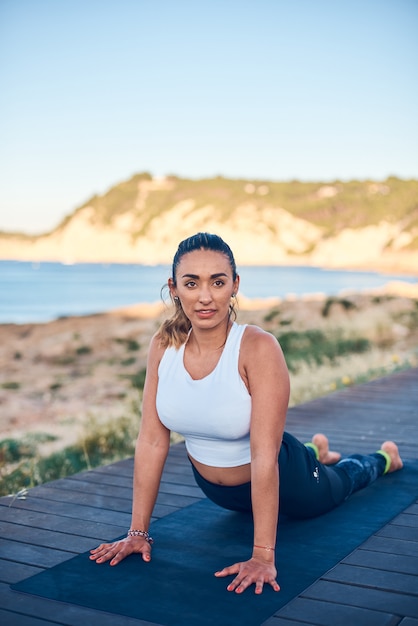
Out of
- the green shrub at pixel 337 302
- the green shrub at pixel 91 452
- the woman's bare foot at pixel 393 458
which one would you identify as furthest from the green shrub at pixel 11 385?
the woman's bare foot at pixel 393 458

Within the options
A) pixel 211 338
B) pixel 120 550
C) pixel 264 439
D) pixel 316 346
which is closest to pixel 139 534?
pixel 120 550

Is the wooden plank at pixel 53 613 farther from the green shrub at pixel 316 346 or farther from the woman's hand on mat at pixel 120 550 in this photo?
the green shrub at pixel 316 346

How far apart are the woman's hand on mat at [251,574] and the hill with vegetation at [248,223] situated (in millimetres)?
81997

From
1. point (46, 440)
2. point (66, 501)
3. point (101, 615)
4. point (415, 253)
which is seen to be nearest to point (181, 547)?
point (101, 615)

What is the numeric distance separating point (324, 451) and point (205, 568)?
1417mm

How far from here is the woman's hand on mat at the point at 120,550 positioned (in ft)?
7.83

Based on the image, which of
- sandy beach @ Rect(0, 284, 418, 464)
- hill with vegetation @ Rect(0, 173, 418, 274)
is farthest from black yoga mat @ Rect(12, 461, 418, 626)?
hill with vegetation @ Rect(0, 173, 418, 274)

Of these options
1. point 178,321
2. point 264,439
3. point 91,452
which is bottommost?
point 91,452

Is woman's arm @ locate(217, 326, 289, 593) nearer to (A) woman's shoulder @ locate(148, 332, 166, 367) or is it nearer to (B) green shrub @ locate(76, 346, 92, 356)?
(A) woman's shoulder @ locate(148, 332, 166, 367)

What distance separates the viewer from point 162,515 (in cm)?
293

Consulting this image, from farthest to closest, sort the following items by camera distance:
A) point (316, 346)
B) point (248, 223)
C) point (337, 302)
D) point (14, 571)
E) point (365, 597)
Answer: point (248, 223), point (337, 302), point (316, 346), point (14, 571), point (365, 597)

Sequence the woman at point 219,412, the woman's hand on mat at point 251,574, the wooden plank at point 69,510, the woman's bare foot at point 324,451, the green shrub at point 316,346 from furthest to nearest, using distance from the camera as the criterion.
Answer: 1. the green shrub at point 316,346
2. the woman's bare foot at point 324,451
3. the wooden plank at point 69,510
4. the woman at point 219,412
5. the woman's hand on mat at point 251,574

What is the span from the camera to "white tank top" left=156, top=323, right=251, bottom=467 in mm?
2328

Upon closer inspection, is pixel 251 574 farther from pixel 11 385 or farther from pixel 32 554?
pixel 11 385
